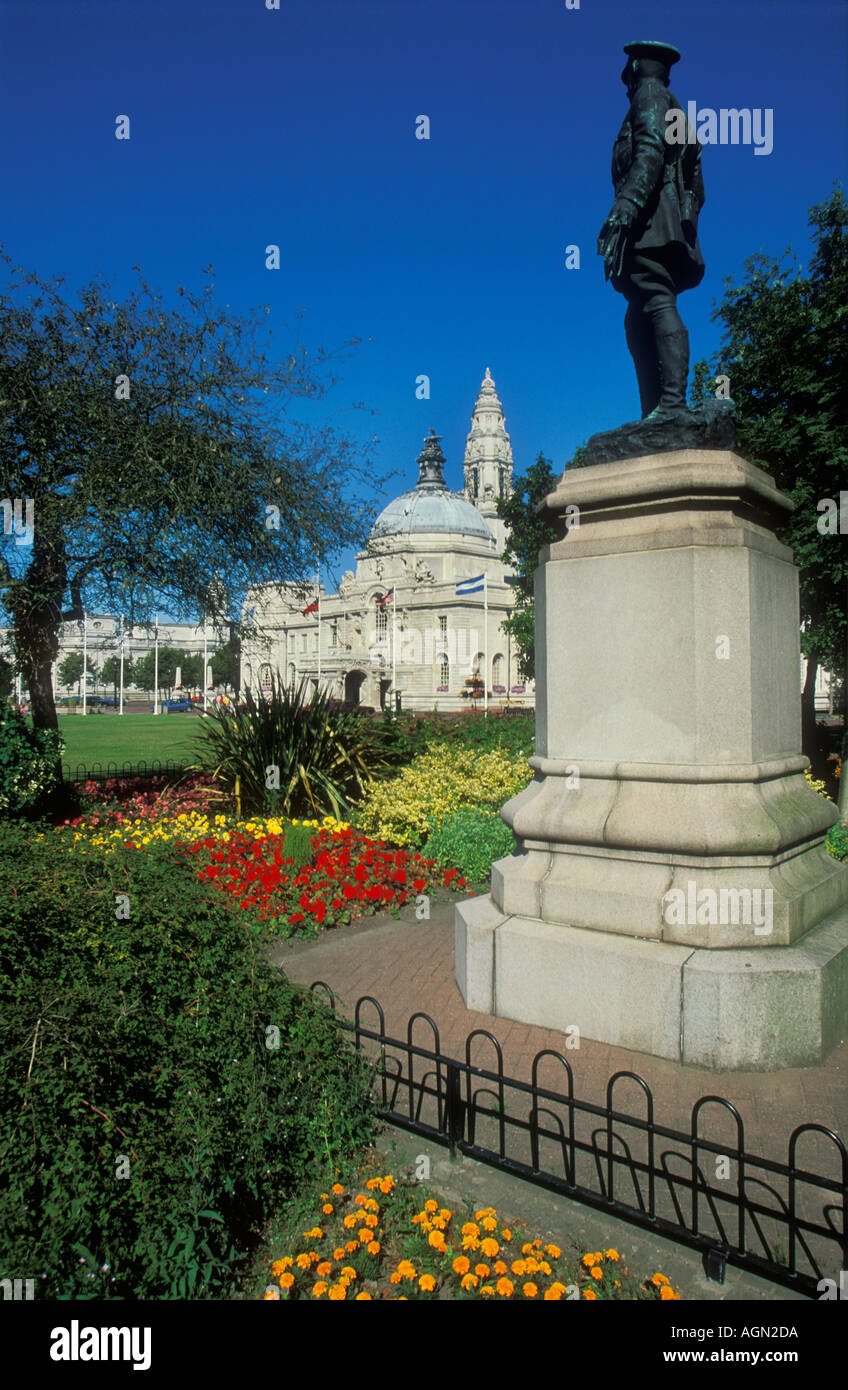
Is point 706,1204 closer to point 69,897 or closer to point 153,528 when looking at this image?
point 69,897

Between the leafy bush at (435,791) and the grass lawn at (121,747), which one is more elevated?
the leafy bush at (435,791)

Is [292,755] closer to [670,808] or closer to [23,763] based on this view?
[23,763]

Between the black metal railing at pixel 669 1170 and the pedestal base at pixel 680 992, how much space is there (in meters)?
0.36

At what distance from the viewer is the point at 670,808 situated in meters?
4.39

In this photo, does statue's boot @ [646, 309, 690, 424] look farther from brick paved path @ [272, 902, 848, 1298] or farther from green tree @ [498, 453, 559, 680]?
green tree @ [498, 453, 559, 680]

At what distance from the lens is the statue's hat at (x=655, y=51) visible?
16.2 feet

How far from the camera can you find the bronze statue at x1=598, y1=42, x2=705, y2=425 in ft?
15.9

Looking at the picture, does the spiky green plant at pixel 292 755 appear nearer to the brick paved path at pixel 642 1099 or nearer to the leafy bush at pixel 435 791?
the leafy bush at pixel 435 791

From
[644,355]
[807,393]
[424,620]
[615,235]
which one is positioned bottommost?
[644,355]

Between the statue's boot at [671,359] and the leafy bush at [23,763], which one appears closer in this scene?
the statue's boot at [671,359]

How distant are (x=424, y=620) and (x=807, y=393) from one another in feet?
215

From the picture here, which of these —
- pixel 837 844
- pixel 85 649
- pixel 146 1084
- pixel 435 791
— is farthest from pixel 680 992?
pixel 85 649

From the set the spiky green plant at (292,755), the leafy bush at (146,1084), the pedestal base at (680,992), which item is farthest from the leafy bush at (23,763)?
the pedestal base at (680,992)
